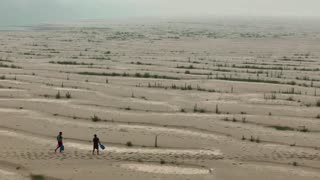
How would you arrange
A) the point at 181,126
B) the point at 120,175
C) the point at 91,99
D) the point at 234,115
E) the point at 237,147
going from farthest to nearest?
the point at 91,99 → the point at 234,115 → the point at 181,126 → the point at 237,147 → the point at 120,175

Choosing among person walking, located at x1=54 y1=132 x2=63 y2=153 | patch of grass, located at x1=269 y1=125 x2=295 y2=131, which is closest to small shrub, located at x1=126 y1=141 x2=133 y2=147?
person walking, located at x1=54 y1=132 x2=63 y2=153

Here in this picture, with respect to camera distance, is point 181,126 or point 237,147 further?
point 181,126

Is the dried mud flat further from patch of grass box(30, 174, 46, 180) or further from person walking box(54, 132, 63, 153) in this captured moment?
person walking box(54, 132, 63, 153)

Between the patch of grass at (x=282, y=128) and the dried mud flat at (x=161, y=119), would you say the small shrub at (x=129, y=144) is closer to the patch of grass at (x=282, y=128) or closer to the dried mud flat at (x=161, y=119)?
the dried mud flat at (x=161, y=119)

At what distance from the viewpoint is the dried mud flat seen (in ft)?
52.7

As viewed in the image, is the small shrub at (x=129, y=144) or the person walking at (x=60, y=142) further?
the small shrub at (x=129, y=144)

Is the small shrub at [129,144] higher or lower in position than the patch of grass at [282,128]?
lower

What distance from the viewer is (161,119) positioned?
21.5 meters

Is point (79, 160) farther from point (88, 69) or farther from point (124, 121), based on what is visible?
point (88, 69)

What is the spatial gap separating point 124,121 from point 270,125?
5.99 meters

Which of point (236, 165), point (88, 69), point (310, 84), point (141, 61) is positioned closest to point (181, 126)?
point (236, 165)

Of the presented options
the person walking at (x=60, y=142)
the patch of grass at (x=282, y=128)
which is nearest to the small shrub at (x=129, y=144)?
the person walking at (x=60, y=142)

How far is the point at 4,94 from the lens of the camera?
84.5 ft

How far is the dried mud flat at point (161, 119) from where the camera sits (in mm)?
16062
